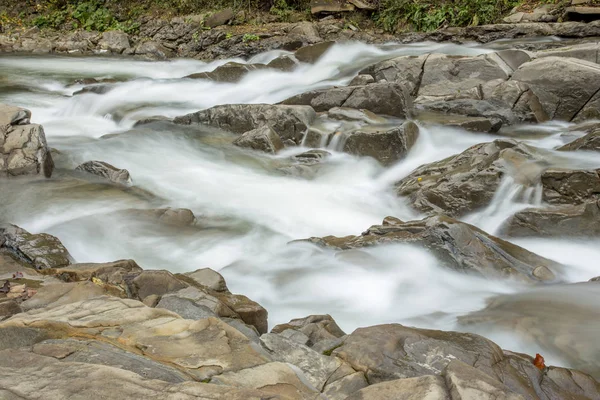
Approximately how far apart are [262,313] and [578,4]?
1631cm

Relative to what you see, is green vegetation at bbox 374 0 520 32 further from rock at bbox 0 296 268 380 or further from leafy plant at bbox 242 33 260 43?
rock at bbox 0 296 268 380

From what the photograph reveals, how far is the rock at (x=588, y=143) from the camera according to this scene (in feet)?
26.8

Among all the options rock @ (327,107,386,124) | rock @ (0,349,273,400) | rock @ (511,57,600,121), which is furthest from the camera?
rock @ (327,107,386,124)

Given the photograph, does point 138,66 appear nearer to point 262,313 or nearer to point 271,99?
point 271,99

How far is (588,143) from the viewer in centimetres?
830

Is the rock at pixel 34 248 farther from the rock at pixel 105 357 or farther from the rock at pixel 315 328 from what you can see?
the rock at pixel 105 357

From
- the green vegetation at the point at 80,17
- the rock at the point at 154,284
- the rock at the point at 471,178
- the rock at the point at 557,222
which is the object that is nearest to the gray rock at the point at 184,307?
the rock at the point at 154,284

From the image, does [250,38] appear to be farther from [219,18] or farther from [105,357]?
[105,357]

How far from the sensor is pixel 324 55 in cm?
1559

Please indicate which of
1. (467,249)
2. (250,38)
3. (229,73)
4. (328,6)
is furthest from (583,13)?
(467,249)

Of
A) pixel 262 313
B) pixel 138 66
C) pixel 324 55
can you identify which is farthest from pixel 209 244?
pixel 138 66

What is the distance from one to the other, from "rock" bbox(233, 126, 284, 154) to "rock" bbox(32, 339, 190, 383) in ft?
24.2

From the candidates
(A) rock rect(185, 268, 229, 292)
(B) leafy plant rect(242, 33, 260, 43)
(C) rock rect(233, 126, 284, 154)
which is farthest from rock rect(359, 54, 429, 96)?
(A) rock rect(185, 268, 229, 292)

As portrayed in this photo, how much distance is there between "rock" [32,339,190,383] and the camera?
2.60 m
